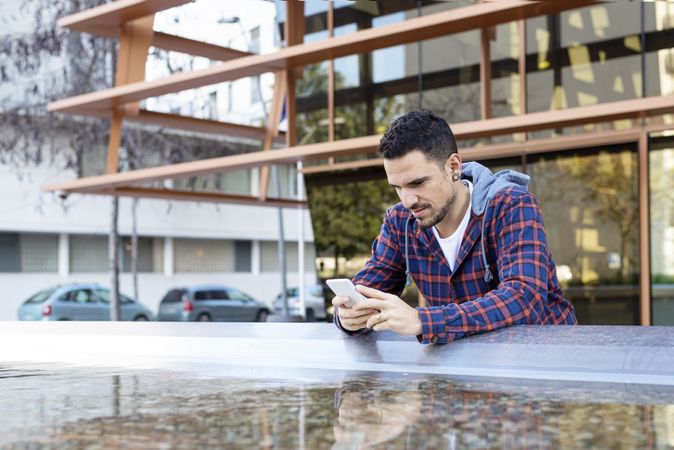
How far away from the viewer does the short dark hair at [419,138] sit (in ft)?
10.3

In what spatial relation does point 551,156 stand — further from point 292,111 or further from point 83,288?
point 83,288

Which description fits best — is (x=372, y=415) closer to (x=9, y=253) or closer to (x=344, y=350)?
(x=344, y=350)

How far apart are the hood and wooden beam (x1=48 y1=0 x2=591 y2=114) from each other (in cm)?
Result: 541

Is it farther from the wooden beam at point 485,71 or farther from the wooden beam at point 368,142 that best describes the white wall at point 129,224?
the wooden beam at point 485,71

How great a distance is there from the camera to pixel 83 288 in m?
23.1

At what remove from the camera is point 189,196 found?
42.5ft

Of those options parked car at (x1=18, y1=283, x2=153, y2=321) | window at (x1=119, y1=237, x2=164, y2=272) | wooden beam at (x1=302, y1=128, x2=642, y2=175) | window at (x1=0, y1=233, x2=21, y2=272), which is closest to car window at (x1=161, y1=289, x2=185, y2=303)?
parked car at (x1=18, y1=283, x2=153, y2=321)

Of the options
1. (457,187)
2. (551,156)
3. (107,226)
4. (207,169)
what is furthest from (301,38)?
(107,226)

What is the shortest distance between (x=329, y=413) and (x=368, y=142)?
777 cm

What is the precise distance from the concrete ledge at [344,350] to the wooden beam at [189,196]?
9259mm

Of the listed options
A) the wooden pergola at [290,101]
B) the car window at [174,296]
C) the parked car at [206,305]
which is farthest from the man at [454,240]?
the car window at [174,296]

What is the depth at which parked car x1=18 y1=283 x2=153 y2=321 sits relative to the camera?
72.0ft

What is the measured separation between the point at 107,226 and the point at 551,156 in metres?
23.2

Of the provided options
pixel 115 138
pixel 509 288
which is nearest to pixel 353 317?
pixel 509 288
